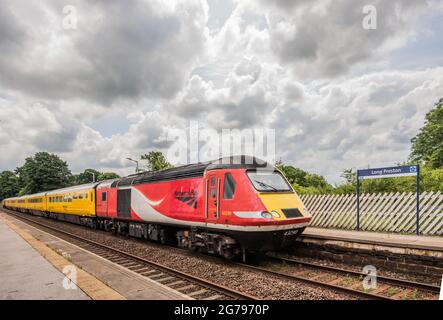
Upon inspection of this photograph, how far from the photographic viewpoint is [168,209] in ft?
41.6

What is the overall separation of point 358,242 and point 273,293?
393 centimetres

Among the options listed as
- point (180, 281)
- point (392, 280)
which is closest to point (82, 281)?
point (180, 281)

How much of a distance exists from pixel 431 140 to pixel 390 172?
31.0 m

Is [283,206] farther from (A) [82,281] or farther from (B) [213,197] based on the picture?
(A) [82,281]

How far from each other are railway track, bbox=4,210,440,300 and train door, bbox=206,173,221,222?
1.70 m

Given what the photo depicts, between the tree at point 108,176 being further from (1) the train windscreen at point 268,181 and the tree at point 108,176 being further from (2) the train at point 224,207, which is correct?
(1) the train windscreen at point 268,181

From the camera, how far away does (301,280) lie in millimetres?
8195

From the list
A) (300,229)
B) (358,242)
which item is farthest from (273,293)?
(358,242)

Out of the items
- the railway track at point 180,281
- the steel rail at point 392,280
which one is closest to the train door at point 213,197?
the railway track at point 180,281

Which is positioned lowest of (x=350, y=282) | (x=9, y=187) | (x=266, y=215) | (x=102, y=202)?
(x=9, y=187)

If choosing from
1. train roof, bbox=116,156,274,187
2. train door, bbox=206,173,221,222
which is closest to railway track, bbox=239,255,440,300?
train door, bbox=206,173,221,222

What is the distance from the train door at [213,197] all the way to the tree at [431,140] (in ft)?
Result: 107

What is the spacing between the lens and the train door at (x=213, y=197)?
32.7 feet
